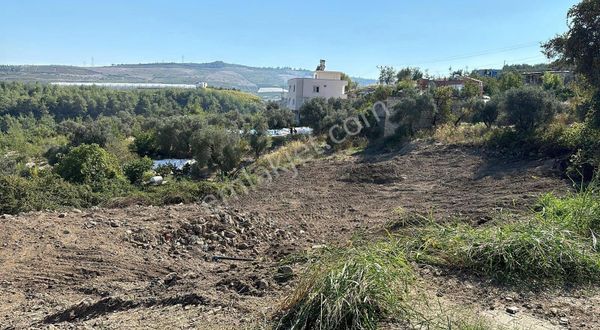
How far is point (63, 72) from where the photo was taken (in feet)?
424

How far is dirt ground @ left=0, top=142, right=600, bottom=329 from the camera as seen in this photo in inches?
133

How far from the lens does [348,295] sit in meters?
2.76

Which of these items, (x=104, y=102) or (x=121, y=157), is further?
(x=104, y=102)

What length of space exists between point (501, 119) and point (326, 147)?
7.92 metres

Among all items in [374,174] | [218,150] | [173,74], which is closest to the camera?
[374,174]

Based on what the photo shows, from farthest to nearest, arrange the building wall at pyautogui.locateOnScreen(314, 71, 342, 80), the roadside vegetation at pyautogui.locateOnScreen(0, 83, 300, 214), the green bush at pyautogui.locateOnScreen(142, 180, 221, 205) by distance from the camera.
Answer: the building wall at pyautogui.locateOnScreen(314, 71, 342, 80) < the green bush at pyautogui.locateOnScreen(142, 180, 221, 205) < the roadside vegetation at pyautogui.locateOnScreen(0, 83, 300, 214)

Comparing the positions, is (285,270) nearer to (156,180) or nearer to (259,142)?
(156,180)

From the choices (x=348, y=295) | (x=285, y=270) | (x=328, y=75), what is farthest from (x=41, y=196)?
(x=328, y=75)

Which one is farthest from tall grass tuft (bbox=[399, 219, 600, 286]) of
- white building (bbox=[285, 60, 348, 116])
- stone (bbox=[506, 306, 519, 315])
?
white building (bbox=[285, 60, 348, 116])

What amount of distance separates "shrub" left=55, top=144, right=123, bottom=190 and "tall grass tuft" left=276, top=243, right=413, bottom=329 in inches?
526

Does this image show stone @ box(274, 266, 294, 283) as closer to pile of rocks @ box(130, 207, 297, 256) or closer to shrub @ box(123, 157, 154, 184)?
pile of rocks @ box(130, 207, 297, 256)

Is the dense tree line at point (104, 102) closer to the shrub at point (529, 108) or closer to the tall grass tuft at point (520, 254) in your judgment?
the shrub at point (529, 108)

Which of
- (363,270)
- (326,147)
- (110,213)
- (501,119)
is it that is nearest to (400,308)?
(363,270)

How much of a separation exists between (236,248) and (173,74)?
6011 inches
